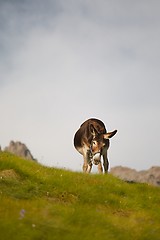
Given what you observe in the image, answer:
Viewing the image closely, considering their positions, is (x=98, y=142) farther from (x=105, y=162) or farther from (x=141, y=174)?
(x=141, y=174)

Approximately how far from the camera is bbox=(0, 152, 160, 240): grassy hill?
11.5 metres

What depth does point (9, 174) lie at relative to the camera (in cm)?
1867

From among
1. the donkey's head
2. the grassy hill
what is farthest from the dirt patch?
the donkey's head

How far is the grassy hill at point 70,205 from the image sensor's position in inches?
452

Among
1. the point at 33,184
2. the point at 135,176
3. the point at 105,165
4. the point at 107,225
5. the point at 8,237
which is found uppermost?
the point at 135,176

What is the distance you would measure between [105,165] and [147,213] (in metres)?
10.3

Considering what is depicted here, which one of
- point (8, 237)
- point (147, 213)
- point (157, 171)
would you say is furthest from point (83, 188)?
point (157, 171)

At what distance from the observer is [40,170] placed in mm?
20672

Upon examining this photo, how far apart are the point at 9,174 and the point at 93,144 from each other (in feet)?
24.9

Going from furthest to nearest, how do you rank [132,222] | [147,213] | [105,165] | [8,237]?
[105,165] < [147,213] < [132,222] < [8,237]

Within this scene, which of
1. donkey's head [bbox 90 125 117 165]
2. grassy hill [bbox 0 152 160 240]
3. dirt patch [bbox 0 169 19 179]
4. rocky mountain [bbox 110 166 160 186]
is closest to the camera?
grassy hill [bbox 0 152 160 240]

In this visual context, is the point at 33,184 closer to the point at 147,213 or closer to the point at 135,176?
the point at 147,213

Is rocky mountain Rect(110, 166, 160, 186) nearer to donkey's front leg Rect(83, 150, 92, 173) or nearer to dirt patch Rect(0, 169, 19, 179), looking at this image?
donkey's front leg Rect(83, 150, 92, 173)

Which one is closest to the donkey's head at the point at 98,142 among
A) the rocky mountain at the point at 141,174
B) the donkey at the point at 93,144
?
the donkey at the point at 93,144
